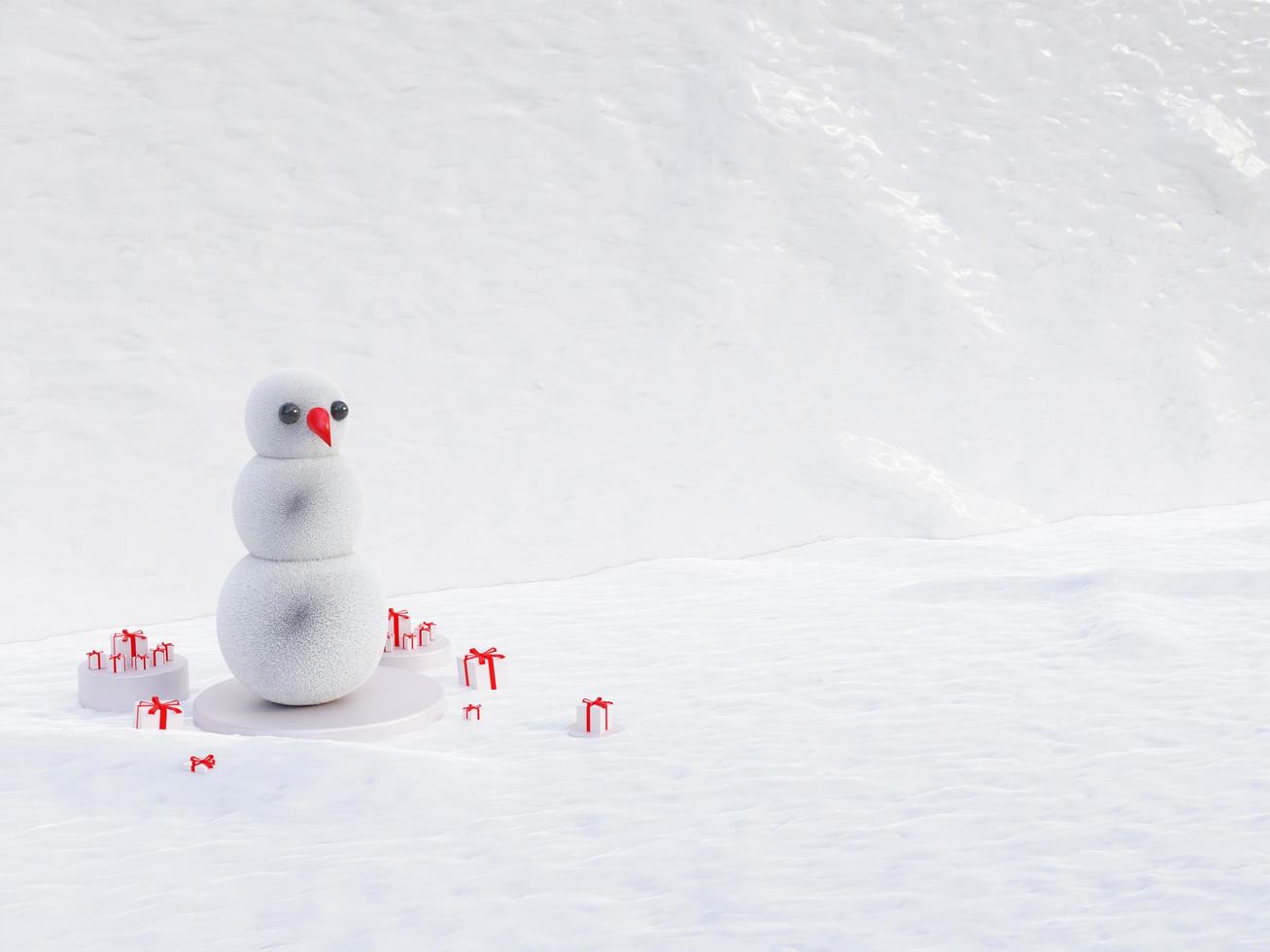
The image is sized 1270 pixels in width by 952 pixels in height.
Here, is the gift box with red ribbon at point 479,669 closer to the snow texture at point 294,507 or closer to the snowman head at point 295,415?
the snow texture at point 294,507

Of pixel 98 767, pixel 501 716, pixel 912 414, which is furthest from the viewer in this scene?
pixel 912 414

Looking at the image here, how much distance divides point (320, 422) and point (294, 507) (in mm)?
188

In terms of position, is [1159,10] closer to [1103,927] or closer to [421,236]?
[421,236]

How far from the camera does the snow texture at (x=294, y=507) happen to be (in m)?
2.92

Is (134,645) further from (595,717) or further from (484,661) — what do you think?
(595,717)

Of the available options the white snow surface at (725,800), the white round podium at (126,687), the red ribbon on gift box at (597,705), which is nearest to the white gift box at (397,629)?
the white snow surface at (725,800)

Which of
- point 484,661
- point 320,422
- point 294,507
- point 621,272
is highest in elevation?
point 621,272

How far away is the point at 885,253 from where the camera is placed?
582 centimetres

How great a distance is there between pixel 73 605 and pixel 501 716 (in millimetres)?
1858

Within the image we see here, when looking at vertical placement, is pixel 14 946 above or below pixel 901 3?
below

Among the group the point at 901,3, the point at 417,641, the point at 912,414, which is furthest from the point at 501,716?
the point at 901,3

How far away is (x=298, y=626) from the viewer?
2908 millimetres

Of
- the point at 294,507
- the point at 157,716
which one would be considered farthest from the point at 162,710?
the point at 294,507

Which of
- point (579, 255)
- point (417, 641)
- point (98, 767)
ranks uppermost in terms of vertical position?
point (579, 255)
